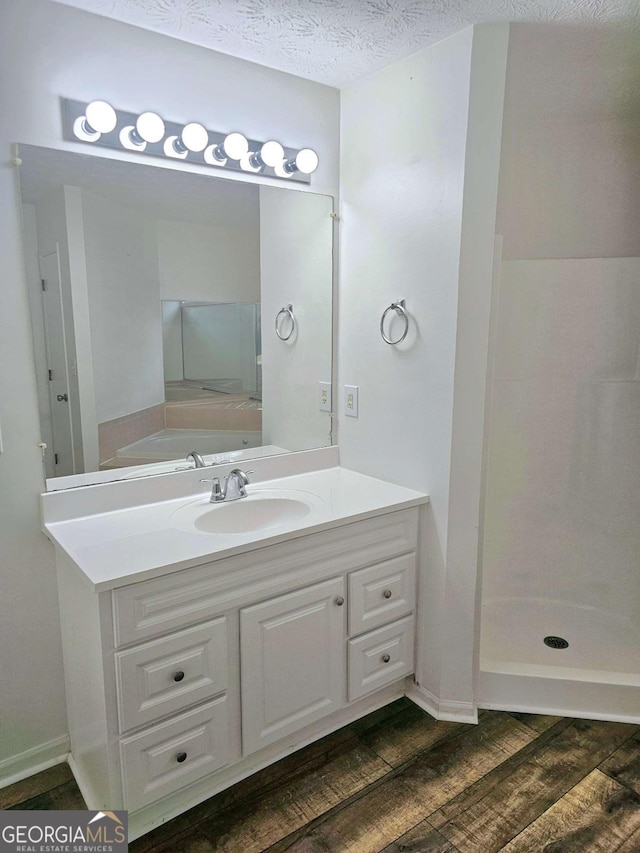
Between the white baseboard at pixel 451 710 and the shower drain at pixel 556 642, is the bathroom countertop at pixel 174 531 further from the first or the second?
the shower drain at pixel 556 642

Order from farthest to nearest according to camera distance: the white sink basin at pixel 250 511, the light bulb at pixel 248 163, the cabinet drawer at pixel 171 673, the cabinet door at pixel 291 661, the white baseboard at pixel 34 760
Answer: the light bulb at pixel 248 163
the white sink basin at pixel 250 511
the white baseboard at pixel 34 760
the cabinet door at pixel 291 661
the cabinet drawer at pixel 171 673

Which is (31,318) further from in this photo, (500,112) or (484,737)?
(484,737)

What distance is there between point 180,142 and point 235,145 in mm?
192

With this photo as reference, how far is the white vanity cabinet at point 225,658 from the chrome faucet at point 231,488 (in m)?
0.38

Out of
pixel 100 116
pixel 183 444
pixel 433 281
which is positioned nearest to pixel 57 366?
pixel 183 444

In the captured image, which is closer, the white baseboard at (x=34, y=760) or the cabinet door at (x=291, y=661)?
the cabinet door at (x=291, y=661)

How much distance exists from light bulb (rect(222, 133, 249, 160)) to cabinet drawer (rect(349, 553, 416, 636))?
A: 58.3 inches

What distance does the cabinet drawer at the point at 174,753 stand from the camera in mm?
1544

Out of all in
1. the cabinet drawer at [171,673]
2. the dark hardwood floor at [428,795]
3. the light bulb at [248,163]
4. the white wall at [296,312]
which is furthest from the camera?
the white wall at [296,312]

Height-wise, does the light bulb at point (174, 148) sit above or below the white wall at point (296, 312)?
above

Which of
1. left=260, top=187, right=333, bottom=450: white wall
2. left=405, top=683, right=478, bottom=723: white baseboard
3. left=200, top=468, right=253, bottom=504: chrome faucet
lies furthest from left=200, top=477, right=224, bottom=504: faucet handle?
left=405, top=683, right=478, bottom=723: white baseboard

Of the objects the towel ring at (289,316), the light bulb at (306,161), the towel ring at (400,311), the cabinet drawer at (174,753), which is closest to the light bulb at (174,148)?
the light bulb at (306,161)

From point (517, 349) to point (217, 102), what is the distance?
1519 mm

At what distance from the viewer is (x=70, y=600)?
5.67 feet
